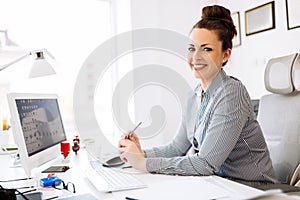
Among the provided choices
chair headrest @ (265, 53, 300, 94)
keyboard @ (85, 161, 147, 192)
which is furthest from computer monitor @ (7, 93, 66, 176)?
chair headrest @ (265, 53, 300, 94)

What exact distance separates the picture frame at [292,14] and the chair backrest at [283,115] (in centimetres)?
107

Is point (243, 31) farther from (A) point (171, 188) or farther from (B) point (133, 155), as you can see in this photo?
(A) point (171, 188)

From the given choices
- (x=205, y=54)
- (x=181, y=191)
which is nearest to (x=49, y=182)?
(x=181, y=191)

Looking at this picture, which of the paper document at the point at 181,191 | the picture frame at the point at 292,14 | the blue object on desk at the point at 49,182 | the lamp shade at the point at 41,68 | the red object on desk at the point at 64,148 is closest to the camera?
the paper document at the point at 181,191

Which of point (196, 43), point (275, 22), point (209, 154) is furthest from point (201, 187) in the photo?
point (275, 22)

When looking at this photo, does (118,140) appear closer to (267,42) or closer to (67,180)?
(67,180)

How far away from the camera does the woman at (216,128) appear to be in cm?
104

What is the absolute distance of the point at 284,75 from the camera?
143cm

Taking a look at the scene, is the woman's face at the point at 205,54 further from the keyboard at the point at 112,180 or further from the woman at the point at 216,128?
the keyboard at the point at 112,180

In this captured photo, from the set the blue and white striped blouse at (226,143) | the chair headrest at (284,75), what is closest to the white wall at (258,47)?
the chair headrest at (284,75)

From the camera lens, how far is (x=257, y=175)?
1103 millimetres

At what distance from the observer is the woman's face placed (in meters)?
1.20

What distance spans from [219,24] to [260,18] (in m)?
1.66

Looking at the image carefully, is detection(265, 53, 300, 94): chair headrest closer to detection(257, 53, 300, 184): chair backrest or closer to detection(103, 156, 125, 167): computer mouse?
detection(257, 53, 300, 184): chair backrest
